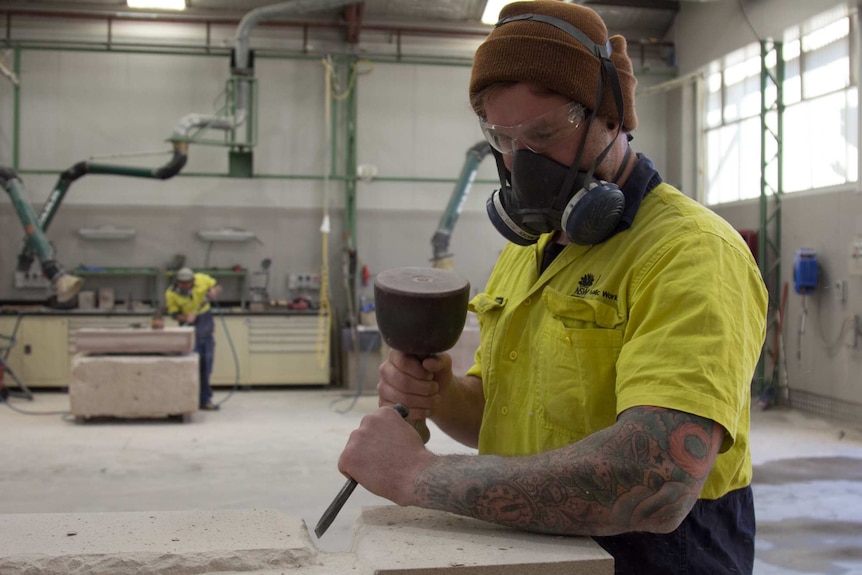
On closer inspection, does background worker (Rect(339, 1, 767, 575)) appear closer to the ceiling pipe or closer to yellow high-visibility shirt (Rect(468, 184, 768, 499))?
yellow high-visibility shirt (Rect(468, 184, 768, 499))

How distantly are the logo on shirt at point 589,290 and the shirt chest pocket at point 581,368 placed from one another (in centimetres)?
1

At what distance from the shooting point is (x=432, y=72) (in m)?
9.58

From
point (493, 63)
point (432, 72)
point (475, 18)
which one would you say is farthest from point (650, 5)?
point (493, 63)

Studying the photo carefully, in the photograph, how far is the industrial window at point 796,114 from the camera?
22.4 feet

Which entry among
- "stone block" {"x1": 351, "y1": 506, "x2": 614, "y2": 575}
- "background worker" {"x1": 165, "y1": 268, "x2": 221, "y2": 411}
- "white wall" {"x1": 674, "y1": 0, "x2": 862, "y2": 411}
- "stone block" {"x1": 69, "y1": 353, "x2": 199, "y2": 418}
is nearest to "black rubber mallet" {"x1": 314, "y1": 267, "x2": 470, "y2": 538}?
"stone block" {"x1": 351, "y1": 506, "x2": 614, "y2": 575}

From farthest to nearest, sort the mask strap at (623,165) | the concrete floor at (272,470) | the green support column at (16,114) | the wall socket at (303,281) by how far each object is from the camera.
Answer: the wall socket at (303,281) → the green support column at (16,114) → the concrete floor at (272,470) → the mask strap at (623,165)

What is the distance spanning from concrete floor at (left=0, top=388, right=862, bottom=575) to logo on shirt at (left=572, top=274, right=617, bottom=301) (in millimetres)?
2312

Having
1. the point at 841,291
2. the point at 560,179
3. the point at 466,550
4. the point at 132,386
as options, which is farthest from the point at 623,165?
the point at 841,291

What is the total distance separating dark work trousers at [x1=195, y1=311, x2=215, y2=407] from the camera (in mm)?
7746

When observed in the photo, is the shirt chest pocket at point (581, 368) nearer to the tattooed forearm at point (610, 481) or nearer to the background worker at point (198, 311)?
the tattooed forearm at point (610, 481)

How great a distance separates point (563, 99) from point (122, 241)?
8848 millimetres

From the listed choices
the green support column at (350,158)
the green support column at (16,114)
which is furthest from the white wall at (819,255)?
the green support column at (16,114)

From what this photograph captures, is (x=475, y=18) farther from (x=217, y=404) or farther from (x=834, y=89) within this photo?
(x=217, y=404)

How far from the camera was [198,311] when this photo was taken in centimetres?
783
